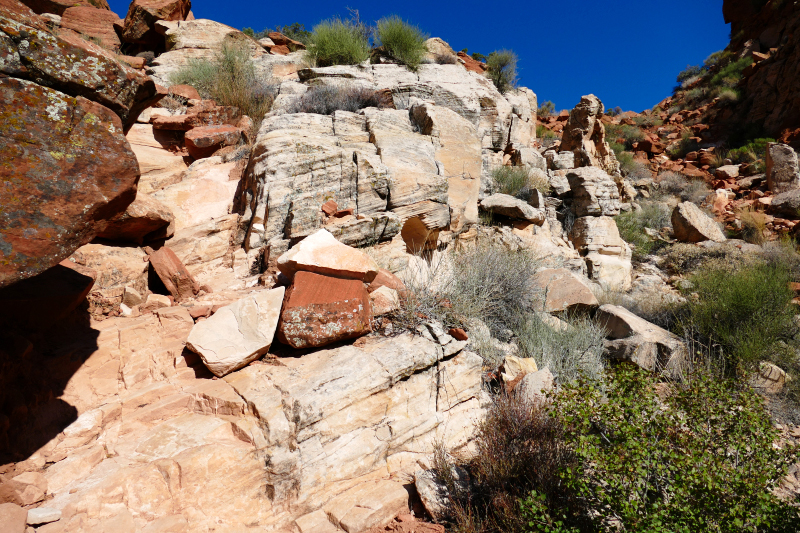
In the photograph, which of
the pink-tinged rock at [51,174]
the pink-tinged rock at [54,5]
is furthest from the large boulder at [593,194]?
the pink-tinged rock at [54,5]

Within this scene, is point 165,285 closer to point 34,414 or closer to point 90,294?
point 90,294

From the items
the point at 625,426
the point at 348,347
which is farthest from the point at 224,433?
the point at 625,426

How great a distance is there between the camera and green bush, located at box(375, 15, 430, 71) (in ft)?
33.7

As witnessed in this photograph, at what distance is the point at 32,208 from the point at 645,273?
409 inches

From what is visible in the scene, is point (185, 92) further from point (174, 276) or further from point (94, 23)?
point (94, 23)

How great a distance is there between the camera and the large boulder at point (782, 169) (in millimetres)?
11117

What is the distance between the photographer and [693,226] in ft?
31.8

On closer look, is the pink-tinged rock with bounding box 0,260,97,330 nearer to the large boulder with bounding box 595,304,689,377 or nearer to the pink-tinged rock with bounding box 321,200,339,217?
the pink-tinged rock with bounding box 321,200,339,217

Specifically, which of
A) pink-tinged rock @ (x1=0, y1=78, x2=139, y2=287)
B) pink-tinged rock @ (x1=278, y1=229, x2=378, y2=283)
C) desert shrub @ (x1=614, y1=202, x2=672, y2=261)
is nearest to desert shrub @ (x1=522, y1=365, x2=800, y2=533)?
pink-tinged rock @ (x1=278, y1=229, x2=378, y2=283)

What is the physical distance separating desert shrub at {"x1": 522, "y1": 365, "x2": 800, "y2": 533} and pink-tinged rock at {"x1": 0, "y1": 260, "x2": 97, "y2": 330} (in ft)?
11.8

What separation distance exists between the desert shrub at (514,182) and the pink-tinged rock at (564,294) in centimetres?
363

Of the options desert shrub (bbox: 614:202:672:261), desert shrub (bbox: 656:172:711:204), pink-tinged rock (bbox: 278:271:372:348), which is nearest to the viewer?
pink-tinged rock (bbox: 278:271:372:348)

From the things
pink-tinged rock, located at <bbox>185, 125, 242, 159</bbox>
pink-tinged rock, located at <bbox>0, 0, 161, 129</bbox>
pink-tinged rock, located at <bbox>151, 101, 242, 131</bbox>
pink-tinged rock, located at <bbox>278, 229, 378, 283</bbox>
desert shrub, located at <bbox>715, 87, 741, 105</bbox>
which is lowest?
pink-tinged rock, located at <bbox>278, 229, 378, 283</bbox>

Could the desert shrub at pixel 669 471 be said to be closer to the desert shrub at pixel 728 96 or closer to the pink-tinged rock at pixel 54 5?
the pink-tinged rock at pixel 54 5
